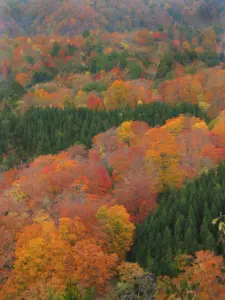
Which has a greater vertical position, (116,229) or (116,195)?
(116,229)

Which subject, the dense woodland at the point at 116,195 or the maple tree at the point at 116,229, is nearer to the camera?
the dense woodland at the point at 116,195

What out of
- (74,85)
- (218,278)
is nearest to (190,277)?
(218,278)

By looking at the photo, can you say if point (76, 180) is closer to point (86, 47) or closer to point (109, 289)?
point (109, 289)

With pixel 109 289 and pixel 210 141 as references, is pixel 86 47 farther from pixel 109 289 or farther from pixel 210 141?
pixel 109 289

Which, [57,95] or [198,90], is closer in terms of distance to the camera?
[198,90]

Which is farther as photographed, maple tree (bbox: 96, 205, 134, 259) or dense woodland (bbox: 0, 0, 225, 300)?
maple tree (bbox: 96, 205, 134, 259)

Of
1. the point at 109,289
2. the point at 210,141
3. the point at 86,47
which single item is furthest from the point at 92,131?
the point at 86,47

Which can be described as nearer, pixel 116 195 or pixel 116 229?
pixel 116 229

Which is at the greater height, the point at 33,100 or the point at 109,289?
the point at 109,289

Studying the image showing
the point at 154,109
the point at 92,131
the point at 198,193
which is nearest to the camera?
the point at 198,193

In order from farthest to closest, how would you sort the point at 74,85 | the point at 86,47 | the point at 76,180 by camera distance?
the point at 86,47 < the point at 74,85 < the point at 76,180
